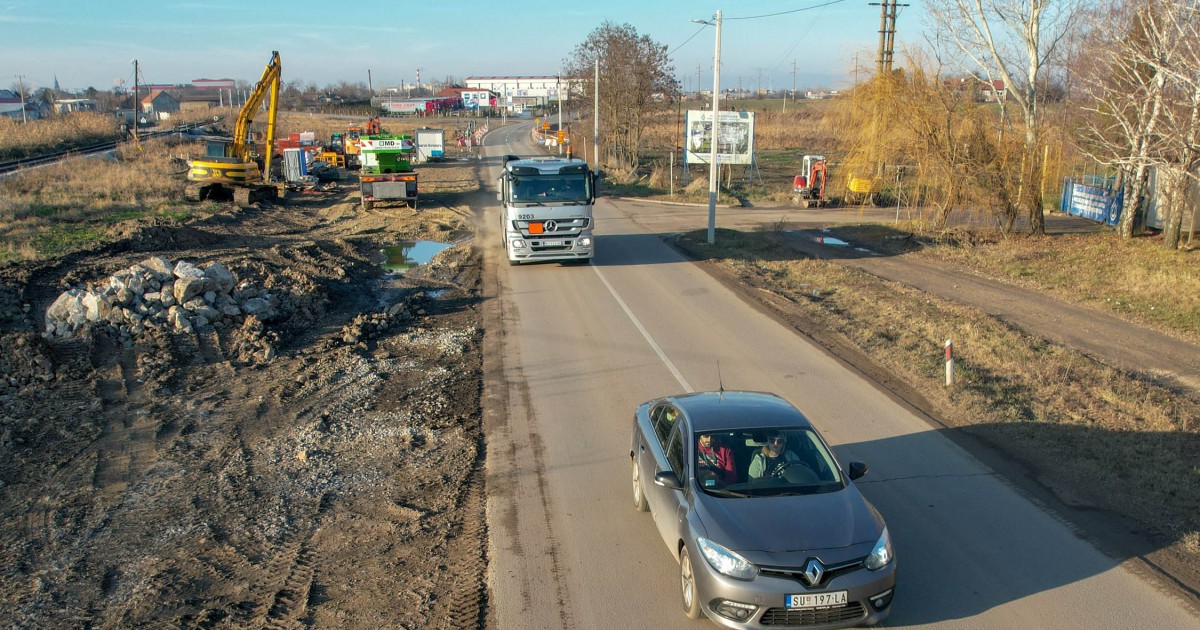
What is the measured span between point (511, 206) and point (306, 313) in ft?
21.8

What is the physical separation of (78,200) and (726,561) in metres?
33.9

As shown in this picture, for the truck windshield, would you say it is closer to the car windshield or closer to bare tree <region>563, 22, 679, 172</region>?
the car windshield

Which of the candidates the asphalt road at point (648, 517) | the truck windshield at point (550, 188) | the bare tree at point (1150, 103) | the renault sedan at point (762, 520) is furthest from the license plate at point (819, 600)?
the bare tree at point (1150, 103)

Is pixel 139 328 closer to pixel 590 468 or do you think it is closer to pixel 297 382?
pixel 297 382

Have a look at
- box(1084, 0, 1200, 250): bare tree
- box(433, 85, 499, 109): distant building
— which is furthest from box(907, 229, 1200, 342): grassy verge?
box(433, 85, 499, 109): distant building

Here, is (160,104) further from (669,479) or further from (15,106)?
(669,479)

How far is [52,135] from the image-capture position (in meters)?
62.1

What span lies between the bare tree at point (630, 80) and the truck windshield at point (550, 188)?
3188 cm

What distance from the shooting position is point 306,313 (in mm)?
17016

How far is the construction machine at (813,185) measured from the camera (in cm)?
3959

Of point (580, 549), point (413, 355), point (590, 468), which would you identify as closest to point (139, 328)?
point (413, 355)

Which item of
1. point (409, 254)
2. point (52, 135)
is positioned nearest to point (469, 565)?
point (409, 254)

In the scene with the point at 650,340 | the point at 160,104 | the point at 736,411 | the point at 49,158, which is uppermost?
the point at 160,104

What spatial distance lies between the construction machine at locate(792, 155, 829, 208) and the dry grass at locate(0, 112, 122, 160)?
4574cm
